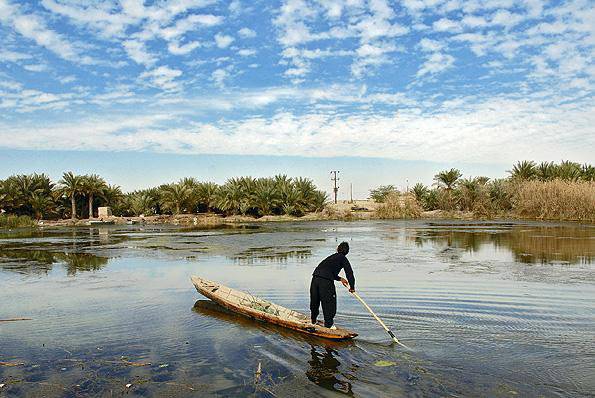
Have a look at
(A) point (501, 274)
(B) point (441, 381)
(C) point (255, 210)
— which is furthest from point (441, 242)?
(C) point (255, 210)

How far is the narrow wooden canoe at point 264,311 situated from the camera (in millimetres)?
8891

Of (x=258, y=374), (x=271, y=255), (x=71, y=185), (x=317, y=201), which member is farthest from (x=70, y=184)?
(x=258, y=374)

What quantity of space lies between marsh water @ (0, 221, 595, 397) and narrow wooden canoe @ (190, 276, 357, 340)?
17cm

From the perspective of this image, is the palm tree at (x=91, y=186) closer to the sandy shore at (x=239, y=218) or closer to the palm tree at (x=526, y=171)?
the sandy shore at (x=239, y=218)

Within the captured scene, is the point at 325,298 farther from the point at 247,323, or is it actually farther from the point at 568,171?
Result: the point at 568,171

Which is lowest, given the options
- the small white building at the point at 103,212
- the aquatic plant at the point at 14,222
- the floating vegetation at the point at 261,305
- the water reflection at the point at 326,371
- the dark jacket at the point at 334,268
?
the water reflection at the point at 326,371

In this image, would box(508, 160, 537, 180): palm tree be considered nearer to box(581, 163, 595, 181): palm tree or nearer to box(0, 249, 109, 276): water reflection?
box(581, 163, 595, 181): palm tree

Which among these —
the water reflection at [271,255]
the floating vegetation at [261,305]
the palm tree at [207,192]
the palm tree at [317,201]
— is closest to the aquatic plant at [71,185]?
the palm tree at [207,192]

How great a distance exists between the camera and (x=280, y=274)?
1658 cm

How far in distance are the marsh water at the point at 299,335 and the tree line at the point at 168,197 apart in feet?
129

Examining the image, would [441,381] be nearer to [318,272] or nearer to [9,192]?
[318,272]

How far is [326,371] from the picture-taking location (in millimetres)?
7441

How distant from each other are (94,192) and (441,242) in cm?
4487

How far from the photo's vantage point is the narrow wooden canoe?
29.2 feet
